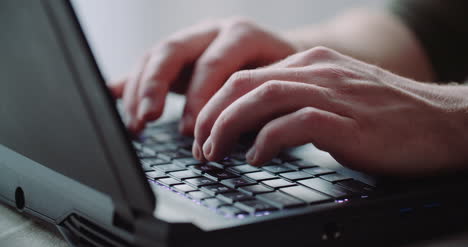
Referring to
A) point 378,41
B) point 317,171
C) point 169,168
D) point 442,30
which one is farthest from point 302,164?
point 442,30

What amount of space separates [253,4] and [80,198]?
75.5 inches

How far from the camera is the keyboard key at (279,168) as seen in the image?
0.50 m

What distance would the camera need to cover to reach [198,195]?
1.33ft

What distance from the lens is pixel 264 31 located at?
0.76 meters

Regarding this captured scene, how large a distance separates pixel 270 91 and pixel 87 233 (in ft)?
0.64

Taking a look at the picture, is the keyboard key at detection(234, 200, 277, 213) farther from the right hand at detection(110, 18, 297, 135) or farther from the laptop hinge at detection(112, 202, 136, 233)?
the right hand at detection(110, 18, 297, 135)

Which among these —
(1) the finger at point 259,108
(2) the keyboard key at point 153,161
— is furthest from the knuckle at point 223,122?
(2) the keyboard key at point 153,161

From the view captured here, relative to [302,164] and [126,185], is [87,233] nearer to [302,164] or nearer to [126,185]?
[126,185]

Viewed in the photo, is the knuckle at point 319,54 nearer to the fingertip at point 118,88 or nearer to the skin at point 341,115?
the skin at point 341,115

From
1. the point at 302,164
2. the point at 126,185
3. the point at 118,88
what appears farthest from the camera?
the point at 118,88

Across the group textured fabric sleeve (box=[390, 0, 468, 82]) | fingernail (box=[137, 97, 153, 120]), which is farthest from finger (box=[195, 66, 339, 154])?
textured fabric sleeve (box=[390, 0, 468, 82])

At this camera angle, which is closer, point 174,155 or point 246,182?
point 246,182

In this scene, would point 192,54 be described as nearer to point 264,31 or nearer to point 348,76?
point 264,31

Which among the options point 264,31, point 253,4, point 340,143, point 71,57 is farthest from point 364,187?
point 253,4
